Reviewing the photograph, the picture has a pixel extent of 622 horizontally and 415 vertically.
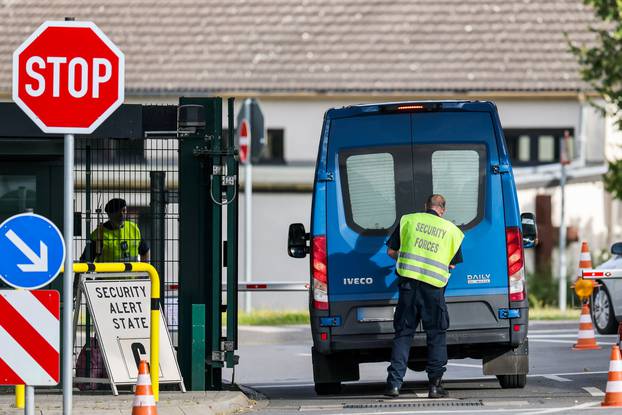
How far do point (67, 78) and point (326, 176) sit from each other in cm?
386

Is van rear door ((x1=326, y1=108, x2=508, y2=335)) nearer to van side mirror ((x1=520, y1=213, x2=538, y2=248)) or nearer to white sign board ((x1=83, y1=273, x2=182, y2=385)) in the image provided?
van side mirror ((x1=520, y1=213, x2=538, y2=248))

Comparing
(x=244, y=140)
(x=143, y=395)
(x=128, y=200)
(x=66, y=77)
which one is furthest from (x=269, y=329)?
(x=66, y=77)

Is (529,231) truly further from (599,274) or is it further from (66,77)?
(66,77)

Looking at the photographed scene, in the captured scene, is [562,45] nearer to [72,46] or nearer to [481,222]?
[481,222]

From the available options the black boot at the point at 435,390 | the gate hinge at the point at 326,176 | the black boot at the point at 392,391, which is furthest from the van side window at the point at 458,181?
the black boot at the point at 392,391

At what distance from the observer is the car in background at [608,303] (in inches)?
786

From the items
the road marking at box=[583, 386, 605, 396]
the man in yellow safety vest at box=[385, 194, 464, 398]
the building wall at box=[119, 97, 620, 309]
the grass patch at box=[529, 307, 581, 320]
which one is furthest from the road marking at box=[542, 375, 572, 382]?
the building wall at box=[119, 97, 620, 309]

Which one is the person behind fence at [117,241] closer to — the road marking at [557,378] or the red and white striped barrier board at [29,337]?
the road marking at [557,378]

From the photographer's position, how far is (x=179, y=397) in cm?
1335

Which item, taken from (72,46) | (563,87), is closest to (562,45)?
(563,87)

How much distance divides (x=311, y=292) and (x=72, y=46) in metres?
4.18

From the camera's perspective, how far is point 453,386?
49.5 ft

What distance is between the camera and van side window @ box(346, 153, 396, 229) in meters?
14.1

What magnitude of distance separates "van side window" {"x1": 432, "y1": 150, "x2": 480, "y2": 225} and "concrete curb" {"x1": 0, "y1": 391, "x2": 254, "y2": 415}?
2383 millimetres
